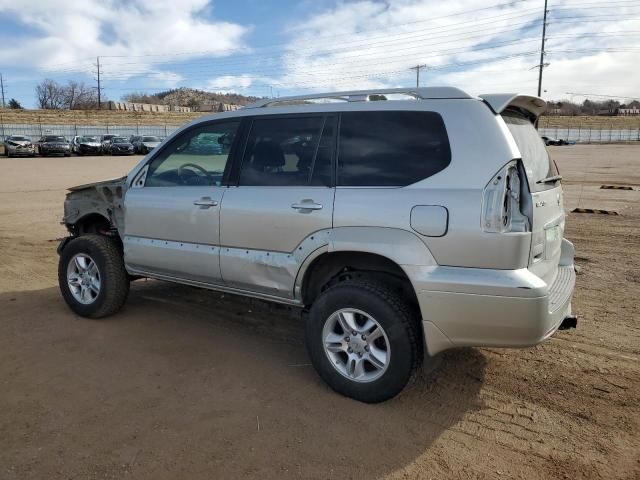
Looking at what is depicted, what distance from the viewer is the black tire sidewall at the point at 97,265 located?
489 centimetres

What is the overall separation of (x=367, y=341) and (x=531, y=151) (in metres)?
1.64

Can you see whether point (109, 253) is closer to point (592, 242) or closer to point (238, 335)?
point (238, 335)

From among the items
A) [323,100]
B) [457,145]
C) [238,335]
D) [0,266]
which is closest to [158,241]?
[238,335]

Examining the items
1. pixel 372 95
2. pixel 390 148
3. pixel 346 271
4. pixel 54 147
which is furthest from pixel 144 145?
pixel 390 148

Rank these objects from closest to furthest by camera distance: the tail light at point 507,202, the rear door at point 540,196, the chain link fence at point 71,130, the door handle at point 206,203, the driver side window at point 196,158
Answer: the tail light at point 507,202 < the rear door at point 540,196 < the door handle at point 206,203 < the driver side window at point 196,158 < the chain link fence at point 71,130

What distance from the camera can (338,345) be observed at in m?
3.48

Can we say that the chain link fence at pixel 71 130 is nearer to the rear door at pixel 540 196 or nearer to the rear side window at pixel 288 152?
the rear side window at pixel 288 152

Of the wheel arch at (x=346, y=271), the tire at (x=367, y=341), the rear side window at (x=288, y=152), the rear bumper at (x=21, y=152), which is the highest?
the rear bumper at (x=21, y=152)

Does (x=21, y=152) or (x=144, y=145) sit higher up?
(x=144, y=145)

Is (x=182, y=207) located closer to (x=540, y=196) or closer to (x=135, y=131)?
(x=540, y=196)

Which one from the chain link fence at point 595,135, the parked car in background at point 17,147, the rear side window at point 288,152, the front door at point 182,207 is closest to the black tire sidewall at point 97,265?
the front door at point 182,207

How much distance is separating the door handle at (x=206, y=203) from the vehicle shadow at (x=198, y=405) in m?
1.19

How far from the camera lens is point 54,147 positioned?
3800cm

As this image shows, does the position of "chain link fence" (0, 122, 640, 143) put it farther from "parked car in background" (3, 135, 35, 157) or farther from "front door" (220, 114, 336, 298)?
"front door" (220, 114, 336, 298)
